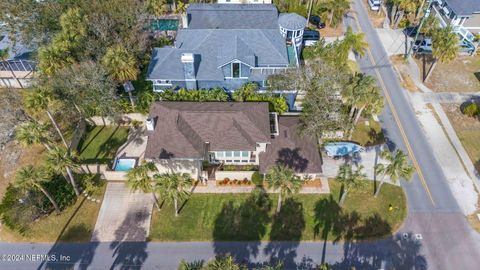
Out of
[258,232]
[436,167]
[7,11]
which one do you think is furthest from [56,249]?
[436,167]

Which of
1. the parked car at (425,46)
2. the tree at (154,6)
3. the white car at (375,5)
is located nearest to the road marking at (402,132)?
the parked car at (425,46)

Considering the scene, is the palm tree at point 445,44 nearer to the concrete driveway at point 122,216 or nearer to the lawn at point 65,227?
the concrete driveway at point 122,216

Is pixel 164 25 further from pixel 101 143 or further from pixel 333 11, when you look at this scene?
pixel 333 11

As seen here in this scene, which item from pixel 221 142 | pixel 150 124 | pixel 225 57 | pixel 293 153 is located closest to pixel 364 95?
pixel 293 153

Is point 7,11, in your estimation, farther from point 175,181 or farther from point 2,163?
point 175,181

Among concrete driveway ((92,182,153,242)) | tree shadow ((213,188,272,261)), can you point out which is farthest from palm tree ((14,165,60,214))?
tree shadow ((213,188,272,261))
